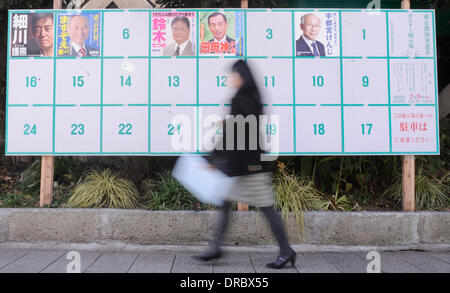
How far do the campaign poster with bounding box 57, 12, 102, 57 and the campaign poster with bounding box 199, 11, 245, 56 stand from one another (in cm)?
141

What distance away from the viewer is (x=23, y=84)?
4.23 metres

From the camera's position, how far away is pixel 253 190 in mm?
3105

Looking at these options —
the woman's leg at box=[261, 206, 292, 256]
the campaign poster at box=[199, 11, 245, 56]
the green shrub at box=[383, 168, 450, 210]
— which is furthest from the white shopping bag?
the green shrub at box=[383, 168, 450, 210]

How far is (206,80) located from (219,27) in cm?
74

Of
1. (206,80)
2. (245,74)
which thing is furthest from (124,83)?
(245,74)

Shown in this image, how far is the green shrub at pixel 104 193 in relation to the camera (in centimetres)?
418

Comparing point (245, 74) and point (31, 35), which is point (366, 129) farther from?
point (31, 35)

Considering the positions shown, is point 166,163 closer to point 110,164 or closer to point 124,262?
point 110,164

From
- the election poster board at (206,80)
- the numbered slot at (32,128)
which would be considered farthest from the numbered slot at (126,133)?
the numbered slot at (32,128)

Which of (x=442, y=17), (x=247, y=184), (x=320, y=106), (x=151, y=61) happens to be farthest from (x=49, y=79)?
(x=442, y=17)

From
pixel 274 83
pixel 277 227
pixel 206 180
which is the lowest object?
pixel 277 227

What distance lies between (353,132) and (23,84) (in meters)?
4.46

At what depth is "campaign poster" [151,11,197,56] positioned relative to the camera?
4.25 metres

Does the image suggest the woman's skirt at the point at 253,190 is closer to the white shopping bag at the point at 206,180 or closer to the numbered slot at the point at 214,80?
the white shopping bag at the point at 206,180
